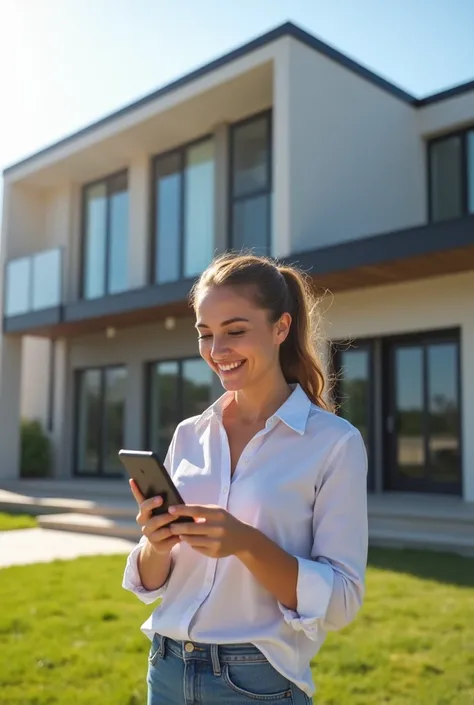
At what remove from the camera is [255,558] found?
5.06ft

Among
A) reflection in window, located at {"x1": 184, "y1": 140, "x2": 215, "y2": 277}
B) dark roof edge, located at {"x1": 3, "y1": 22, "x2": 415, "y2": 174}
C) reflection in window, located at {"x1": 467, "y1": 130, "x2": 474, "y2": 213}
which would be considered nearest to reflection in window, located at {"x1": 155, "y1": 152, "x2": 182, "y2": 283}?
reflection in window, located at {"x1": 184, "y1": 140, "x2": 215, "y2": 277}

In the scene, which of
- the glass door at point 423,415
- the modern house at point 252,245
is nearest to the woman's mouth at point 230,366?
the modern house at point 252,245

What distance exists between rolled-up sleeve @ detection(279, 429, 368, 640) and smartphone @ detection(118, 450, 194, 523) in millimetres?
290

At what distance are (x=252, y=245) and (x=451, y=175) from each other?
12.6 feet

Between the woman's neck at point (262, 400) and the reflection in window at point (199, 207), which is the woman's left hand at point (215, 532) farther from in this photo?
the reflection in window at point (199, 207)

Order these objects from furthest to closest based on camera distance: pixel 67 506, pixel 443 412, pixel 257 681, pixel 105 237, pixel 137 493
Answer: pixel 105 237, pixel 67 506, pixel 443 412, pixel 137 493, pixel 257 681

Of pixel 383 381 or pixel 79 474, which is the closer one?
pixel 383 381

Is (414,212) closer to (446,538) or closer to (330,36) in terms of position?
(330,36)

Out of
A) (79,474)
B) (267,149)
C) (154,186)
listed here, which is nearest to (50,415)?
(79,474)

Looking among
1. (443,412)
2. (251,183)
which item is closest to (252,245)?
(251,183)

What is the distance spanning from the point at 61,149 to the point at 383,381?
8.59 meters

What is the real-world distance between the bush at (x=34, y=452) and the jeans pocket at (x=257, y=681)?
50.6 ft

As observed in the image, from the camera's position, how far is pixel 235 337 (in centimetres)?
183

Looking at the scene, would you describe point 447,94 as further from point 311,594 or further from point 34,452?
point 311,594
